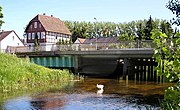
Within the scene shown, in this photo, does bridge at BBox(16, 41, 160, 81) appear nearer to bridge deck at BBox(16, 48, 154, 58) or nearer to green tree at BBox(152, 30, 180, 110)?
bridge deck at BBox(16, 48, 154, 58)

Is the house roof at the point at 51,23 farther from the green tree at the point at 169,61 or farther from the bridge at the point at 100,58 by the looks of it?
the green tree at the point at 169,61

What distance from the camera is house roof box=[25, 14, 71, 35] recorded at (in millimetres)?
81188

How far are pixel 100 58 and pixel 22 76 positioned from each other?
17.1 meters

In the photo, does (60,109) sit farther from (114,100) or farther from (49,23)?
(49,23)

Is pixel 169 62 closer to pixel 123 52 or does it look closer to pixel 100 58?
pixel 123 52

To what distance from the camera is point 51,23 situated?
84.2 m

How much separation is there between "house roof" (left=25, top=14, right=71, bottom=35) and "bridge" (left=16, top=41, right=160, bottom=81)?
114 feet

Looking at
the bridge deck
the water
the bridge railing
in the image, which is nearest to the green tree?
the water

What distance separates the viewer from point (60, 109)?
16969mm

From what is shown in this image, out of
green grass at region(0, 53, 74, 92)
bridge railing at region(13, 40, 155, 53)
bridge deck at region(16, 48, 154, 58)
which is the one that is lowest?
green grass at region(0, 53, 74, 92)

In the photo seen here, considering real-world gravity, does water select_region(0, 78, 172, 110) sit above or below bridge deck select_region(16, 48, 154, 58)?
below

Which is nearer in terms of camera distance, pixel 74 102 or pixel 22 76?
pixel 74 102

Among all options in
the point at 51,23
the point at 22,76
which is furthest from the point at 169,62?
the point at 51,23

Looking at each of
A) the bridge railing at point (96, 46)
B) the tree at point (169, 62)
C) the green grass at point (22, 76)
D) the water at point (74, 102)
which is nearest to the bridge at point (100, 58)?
the bridge railing at point (96, 46)
